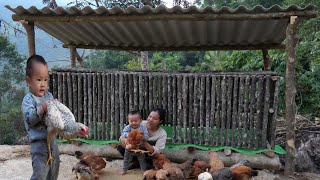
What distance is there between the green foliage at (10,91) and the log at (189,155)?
38.1 ft

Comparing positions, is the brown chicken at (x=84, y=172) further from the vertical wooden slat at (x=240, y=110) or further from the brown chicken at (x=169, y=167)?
the vertical wooden slat at (x=240, y=110)

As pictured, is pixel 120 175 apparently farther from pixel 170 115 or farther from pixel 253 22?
pixel 253 22

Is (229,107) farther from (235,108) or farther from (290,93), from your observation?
(290,93)

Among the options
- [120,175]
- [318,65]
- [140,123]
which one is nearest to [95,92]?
[140,123]

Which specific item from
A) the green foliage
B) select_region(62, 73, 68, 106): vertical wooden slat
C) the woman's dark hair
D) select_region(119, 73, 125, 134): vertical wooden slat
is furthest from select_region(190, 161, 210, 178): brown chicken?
the green foliage

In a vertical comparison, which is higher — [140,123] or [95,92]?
[95,92]

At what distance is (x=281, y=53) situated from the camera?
11.4 metres

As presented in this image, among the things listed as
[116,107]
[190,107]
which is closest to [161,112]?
[190,107]

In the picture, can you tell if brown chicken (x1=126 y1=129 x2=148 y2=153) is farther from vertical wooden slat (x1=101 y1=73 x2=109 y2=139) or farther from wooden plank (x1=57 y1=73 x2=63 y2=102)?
wooden plank (x1=57 y1=73 x2=63 y2=102)

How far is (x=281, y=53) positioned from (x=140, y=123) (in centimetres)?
782

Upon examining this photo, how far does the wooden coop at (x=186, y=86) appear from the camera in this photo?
→ 509 centimetres

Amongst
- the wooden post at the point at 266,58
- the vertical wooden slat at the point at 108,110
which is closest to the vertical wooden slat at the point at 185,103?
the vertical wooden slat at the point at 108,110

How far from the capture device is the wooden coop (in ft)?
16.7

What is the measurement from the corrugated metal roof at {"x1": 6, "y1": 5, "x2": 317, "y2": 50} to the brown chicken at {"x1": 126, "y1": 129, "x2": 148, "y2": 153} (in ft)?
5.89
